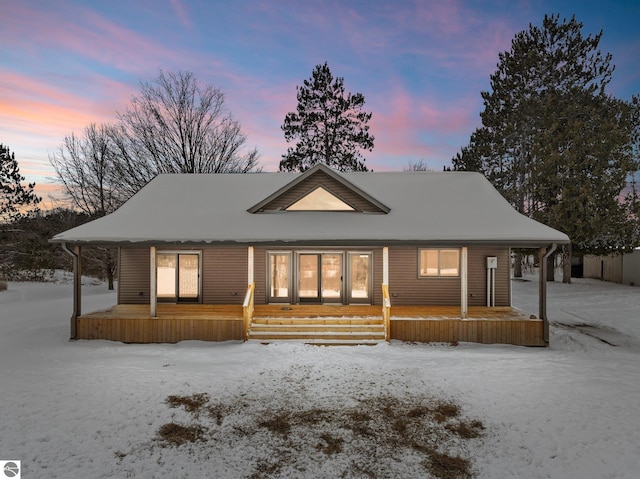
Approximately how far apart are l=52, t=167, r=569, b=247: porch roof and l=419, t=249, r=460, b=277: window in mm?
1534

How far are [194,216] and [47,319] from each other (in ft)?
24.7

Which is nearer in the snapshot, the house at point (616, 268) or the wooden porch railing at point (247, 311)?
the wooden porch railing at point (247, 311)

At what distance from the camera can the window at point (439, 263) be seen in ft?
46.4

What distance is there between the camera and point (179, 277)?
14320mm

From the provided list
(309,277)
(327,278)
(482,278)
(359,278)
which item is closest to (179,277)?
(309,277)

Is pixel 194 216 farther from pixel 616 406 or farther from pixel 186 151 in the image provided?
pixel 186 151

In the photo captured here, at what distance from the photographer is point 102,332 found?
11.5 m

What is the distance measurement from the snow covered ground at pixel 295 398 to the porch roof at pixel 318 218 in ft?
10.8

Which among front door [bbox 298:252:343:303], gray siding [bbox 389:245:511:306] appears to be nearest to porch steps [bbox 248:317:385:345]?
front door [bbox 298:252:343:303]

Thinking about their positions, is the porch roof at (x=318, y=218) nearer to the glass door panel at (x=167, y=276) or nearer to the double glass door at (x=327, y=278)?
the double glass door at (x=327, y=278)

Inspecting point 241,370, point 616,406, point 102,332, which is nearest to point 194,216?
point 102,332

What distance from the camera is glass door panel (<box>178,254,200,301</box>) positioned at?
46.8ft

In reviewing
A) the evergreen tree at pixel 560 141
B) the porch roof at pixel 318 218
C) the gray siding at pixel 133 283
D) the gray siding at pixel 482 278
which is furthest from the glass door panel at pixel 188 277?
the evergreen tree at pixel 560 141

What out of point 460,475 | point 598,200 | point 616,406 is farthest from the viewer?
point 598,200
